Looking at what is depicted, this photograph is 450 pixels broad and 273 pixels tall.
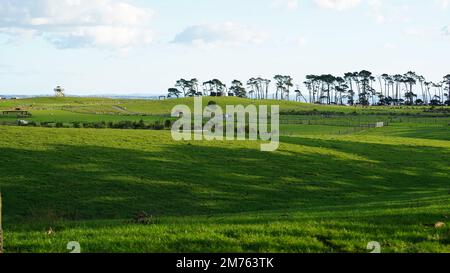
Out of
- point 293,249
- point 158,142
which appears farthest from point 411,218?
point 158,142

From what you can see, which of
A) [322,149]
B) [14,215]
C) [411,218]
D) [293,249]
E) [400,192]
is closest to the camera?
[293,249]

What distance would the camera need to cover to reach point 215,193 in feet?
116

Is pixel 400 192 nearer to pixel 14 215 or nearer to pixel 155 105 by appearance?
pixel 14 215

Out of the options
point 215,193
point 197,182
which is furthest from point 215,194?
point 197,182

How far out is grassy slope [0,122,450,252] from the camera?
12578 mm

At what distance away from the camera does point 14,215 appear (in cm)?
2862

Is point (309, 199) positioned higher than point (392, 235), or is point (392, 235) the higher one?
point (392, 235)

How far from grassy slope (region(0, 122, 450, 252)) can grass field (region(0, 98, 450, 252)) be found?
7cm

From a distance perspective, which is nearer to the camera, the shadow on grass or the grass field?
the grass field

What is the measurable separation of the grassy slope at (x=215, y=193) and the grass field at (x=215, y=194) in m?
0.07

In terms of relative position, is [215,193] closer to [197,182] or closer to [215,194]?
[215,194]

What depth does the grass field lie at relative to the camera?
12539 millimetres
